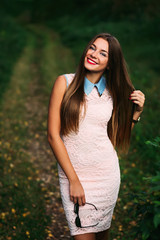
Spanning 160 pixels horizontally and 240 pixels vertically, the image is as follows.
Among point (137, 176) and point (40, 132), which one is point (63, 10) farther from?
point (137, 176)

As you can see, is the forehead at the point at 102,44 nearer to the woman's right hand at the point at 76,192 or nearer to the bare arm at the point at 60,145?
the bare arm at the point at 60,145

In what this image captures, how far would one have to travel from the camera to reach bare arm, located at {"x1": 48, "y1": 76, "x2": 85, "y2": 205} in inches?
87.7

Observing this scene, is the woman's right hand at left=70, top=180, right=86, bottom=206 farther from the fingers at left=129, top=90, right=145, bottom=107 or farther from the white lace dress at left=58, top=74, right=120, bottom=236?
the fingers at left=129, top=90, right=145, bottom=107

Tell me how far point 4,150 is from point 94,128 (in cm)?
355

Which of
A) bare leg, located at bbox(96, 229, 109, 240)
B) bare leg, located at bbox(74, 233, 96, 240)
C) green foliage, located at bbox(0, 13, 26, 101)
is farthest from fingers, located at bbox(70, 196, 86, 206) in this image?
green foliage, located at bbox(0, 13, 26, 101)

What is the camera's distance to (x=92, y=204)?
2326 millimetres

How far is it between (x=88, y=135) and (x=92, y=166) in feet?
0.86

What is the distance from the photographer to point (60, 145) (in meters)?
2.23

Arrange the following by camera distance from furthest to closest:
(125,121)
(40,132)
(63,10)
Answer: (63,10) → (40,132) → (125,121)

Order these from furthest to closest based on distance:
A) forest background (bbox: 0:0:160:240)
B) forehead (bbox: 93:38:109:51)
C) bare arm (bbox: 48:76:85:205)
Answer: forest background (bbox: 0:0:160:240), forehead (bbox: 93:38:109:51), bare arm (bbox: 48:76:85:205)

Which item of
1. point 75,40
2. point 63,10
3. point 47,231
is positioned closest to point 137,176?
point 47,231

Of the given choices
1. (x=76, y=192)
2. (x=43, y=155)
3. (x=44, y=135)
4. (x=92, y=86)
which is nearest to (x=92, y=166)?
(x=76, y=192)

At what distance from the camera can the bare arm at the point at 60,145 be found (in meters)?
2.23

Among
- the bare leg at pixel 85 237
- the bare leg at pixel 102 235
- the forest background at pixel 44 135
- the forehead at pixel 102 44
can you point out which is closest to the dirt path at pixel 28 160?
the forest background at pixel 44 135
